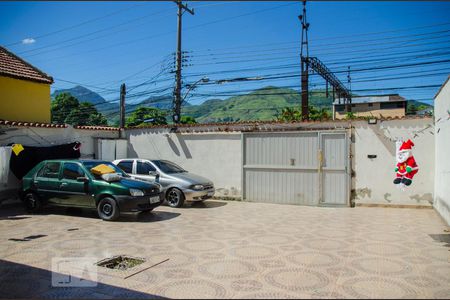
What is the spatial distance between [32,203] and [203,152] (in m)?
5.84

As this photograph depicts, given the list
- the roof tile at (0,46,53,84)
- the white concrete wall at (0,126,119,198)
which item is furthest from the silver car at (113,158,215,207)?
the roof tile at (0,46,53,84)

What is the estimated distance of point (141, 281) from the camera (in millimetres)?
4535

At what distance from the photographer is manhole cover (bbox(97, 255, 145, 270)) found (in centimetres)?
515

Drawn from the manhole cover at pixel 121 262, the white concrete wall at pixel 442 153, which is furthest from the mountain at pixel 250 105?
the manhole cover at pixel 121 262

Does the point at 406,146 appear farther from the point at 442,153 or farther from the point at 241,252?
the point at 241,252

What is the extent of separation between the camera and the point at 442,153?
8516 millimetres

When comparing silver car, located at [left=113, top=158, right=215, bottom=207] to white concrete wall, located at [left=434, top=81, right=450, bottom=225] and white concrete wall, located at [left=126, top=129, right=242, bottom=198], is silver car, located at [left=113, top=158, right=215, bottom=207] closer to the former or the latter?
white concrete wall, located at [left=126, top=129, right=242, bottom=198]

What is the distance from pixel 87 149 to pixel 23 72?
14.8ft

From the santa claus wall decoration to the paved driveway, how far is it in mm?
958

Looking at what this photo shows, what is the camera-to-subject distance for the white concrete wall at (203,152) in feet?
40.8

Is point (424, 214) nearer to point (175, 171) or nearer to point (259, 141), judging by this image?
point (259, 141)

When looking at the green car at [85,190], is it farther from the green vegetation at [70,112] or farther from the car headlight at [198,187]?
the green vegetation at [70,112]

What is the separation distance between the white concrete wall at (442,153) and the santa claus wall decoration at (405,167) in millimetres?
634

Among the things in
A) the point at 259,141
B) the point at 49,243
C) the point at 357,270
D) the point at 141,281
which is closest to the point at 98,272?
the point at 141,281
